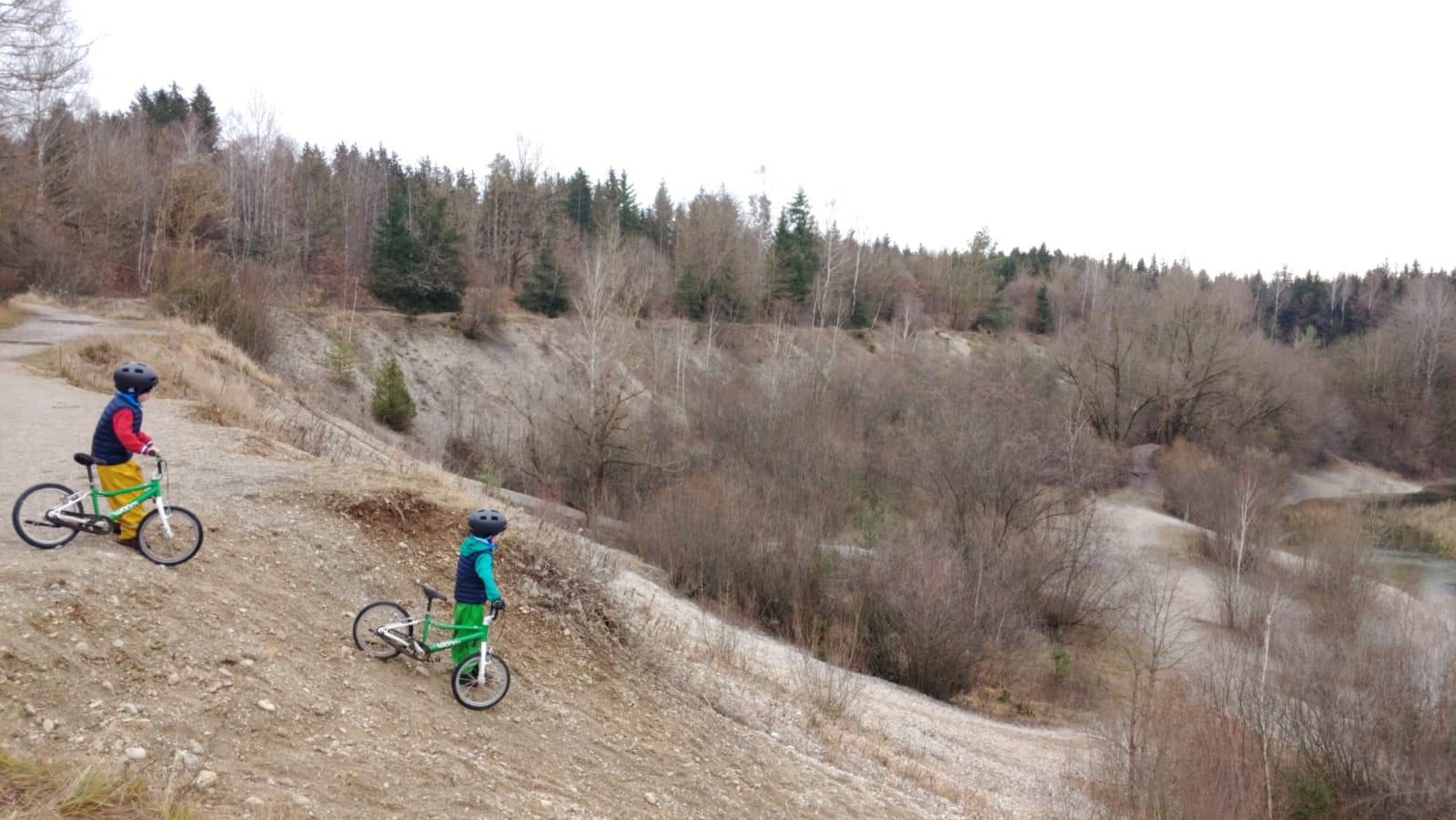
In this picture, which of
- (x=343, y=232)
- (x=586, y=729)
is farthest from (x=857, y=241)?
(x=586, y=729)

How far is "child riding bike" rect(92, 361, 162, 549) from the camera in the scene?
6152 millimetres

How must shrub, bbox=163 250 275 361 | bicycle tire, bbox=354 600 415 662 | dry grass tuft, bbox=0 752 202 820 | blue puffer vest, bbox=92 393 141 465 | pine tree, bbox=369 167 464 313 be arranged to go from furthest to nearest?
pine tree, bbox=369 167 464 313
shrub, bbox=163 250 275 361
bicycle tire, bbox=354 600 415 662
blue puffer vest, bbox=92 393 141 465
dry grass tuft, bbox=0 752 202 820

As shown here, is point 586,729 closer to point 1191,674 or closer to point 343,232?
point 1191,674

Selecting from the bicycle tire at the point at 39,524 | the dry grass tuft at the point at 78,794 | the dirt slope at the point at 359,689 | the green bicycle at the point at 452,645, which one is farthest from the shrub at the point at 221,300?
the dry grass tuft at the point at 78,794

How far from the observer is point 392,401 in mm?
33500

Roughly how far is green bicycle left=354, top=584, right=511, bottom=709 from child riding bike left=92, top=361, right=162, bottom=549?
6.32ft

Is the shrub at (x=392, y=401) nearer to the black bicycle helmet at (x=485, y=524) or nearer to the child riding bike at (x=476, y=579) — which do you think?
the child riding bike at (x=476, y=579)

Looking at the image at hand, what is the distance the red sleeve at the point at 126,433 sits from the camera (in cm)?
613

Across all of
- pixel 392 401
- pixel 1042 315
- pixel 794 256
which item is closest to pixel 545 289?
pixel 392 401

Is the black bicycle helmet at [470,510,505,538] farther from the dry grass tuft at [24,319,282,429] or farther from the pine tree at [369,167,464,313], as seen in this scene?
the pine tree at [369,167,464,313]

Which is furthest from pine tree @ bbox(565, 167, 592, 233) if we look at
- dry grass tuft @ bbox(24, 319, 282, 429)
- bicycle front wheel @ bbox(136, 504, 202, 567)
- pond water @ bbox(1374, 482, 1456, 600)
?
bicycle front wheel @ bbox(136, 504, 202, 567)

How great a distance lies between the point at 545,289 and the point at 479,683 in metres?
43.4

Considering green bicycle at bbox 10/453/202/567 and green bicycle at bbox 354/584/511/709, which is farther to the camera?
green bicycle at bbox 354/584/511/709

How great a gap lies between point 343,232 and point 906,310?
129 feet
